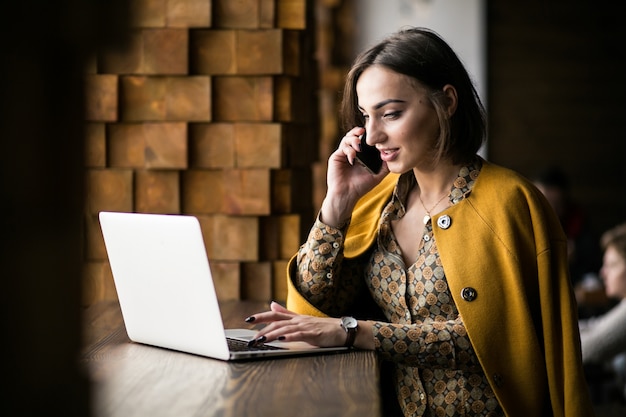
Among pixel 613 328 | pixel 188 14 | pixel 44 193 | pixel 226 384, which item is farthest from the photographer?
pixel 613 328

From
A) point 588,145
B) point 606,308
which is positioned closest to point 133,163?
point 606,308

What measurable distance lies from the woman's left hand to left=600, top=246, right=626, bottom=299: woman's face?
2.62 metres

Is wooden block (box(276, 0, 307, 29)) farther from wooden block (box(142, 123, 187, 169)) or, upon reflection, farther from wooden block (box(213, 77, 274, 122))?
wooden block (box(142, 123, 187, 169))

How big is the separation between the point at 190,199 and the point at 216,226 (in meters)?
0.13

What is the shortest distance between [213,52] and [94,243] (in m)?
0.77

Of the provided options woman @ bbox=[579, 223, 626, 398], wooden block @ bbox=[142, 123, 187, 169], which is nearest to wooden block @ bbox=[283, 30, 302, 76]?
wooden block @ bbox=[142, 123, 187, 169]

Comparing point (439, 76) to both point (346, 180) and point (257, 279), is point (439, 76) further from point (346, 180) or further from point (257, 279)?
point (257, 279)

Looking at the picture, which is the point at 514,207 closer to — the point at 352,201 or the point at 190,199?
the point at 352,201

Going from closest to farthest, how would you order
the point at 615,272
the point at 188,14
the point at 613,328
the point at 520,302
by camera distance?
the point at 520,302 → the point at 188,14 → the point at 613,328 → the point at 615,272

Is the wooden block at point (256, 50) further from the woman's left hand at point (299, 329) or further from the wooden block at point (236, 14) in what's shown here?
the woman's left hand at point (299, 329)

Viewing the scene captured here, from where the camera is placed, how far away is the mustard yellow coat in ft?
7.23

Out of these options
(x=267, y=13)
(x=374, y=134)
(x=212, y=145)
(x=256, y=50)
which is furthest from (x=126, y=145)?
(x=374, y=134)

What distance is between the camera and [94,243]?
3.31 m

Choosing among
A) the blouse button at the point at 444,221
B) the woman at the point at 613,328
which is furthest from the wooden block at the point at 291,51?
the woman at the point at 613,328
